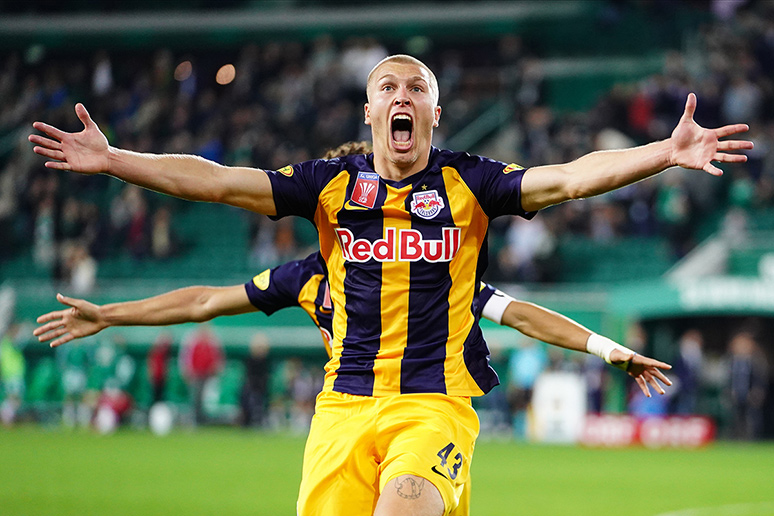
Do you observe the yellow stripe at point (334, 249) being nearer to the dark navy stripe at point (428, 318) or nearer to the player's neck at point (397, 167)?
the player's neck at point (397, 167)

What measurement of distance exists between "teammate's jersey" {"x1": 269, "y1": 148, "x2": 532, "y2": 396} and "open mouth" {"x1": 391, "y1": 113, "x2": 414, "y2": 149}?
18 cm

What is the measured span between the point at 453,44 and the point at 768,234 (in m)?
12.1

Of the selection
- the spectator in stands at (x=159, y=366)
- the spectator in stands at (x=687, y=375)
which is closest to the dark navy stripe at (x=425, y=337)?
the spectator in stands at (x=687, y=375)

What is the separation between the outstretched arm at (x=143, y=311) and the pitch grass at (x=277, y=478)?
12.8 ft

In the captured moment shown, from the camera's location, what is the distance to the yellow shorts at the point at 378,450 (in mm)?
4645

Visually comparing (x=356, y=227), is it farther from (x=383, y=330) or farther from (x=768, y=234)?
(x=768, y=234)

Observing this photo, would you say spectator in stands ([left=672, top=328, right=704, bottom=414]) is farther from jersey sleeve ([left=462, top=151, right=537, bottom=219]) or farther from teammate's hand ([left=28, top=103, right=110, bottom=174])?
teammate's hand ([left=28, top=103, right=110, bottom=174])

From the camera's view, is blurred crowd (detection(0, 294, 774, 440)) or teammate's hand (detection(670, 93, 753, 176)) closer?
teammate's hand (detection(670, 93, 753, 176))

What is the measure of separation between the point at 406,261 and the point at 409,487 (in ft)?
3.31

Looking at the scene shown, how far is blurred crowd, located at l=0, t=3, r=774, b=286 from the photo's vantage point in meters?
21.3

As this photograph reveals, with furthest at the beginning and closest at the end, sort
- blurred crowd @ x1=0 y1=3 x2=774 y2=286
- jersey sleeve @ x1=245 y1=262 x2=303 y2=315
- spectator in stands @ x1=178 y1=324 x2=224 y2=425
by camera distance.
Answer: blurred crowd @ x1=0 y1=3 x2=774 y2=286 → spectator in stands @ x1=178 y1=324 x2=224 y2=425 → jersey sleeve @ x1=245 y1=262 x2=303 y2=315

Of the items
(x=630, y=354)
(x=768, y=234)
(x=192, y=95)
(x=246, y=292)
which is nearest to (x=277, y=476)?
(x=246, y=292)

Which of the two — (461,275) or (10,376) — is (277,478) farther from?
(10,376)

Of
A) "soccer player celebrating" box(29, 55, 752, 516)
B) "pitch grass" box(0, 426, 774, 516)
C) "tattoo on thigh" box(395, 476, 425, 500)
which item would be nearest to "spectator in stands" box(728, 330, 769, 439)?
"pitch grass" box(0, 426, 774, 516)
